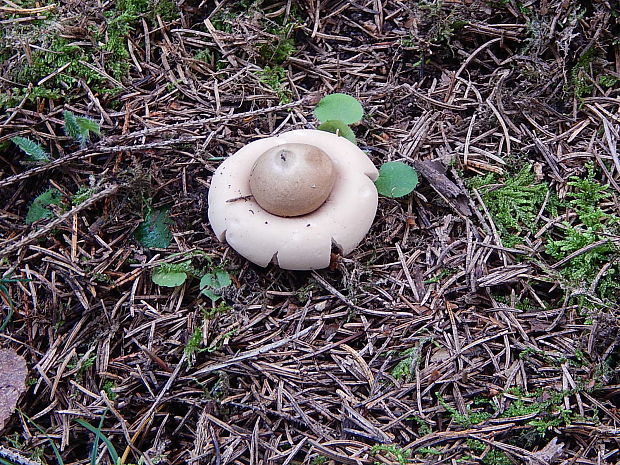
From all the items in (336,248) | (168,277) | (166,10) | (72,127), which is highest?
(166,10)

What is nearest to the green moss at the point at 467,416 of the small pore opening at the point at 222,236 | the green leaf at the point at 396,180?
the green leaf at the point at 396,180

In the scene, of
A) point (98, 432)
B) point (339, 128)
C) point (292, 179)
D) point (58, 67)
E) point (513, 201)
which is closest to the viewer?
point (98, 432)

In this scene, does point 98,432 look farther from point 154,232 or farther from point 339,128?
point 339,128

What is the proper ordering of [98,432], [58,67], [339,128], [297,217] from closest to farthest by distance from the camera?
[98,432], [297,217], [339,128], [58,67]

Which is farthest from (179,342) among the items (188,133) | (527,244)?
(527,244)

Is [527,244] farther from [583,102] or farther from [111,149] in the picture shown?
[111,149]

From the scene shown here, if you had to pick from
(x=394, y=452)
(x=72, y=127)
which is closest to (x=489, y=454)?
(x=394, y=452)

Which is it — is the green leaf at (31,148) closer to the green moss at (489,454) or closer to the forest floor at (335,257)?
the forest floor at (335,257)
